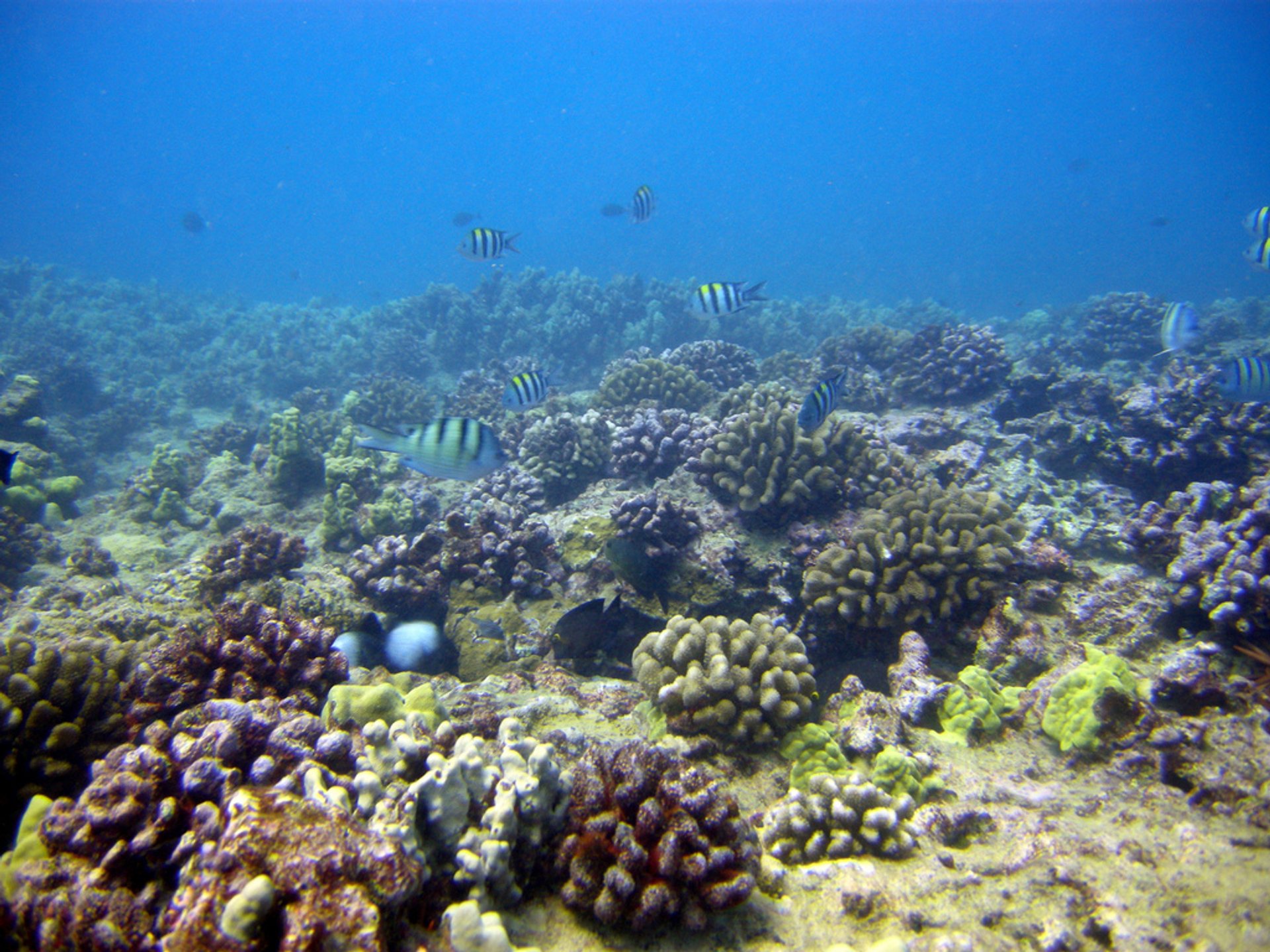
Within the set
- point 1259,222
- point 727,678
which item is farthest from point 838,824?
point 1259,222

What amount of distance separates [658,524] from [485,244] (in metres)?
5.68

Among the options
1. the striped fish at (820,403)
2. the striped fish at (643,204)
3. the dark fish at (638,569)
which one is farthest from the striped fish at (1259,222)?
the dark fish at (638,569)

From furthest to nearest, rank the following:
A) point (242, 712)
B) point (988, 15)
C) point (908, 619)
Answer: point (988, 15), point (908, 619), point (242, 712)

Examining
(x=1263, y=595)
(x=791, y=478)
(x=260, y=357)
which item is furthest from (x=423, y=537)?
(x=260, y=357)

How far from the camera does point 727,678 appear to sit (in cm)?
362

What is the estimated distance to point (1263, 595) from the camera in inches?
139

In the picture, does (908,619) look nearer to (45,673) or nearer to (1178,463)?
(1178,463)

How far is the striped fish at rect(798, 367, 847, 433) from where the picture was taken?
5.23 metres

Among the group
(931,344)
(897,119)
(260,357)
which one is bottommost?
(931,344)

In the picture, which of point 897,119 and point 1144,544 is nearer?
point 1144,544

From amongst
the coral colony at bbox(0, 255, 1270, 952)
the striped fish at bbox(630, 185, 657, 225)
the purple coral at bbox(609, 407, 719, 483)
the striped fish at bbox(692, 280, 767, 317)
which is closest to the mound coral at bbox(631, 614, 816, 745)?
the coral colony at bbox(0, 255, 1270, 952)

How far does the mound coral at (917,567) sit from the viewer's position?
468cm

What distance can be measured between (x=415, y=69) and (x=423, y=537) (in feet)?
622

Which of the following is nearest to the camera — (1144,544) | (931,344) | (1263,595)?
(1263,595)
